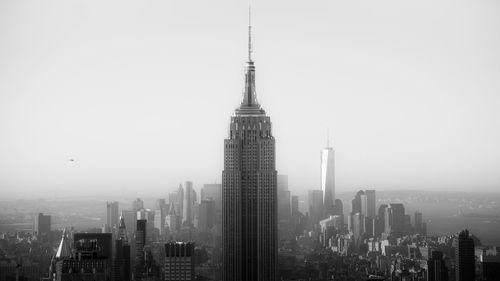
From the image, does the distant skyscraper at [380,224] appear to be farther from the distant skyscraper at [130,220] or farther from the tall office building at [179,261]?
the distant skyscraper at [130,220]

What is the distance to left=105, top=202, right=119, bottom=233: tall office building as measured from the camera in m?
16.2

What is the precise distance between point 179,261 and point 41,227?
1.97 meters

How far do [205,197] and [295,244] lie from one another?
→ 1.38 m

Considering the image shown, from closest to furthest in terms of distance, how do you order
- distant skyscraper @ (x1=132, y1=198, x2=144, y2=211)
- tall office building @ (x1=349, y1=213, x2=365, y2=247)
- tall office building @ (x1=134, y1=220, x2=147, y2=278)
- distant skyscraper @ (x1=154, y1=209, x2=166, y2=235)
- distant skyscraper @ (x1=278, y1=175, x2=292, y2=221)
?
distant skyscraper @ (x1=132, y1=198, x2=144, y2=211) < tall office building @ (x1=134, y1=220, x2=147, y2=278) < distant skyscraper @ (x1=154, y1=209, x2=166, y2=235) < distant skyscraper @ (x1=278, y1=175, x2=292, y2=221) < tall office building @ (x1=349, y1=213, x2=365, y2=247)

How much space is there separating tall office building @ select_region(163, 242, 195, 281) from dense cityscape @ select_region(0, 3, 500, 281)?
13 millimetres

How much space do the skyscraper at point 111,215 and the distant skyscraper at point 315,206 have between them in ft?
8.20

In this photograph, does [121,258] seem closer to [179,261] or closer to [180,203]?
[179,261]

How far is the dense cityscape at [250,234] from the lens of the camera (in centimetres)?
1598

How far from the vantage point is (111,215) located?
53.8 ft

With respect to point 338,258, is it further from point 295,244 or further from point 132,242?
point 132,242

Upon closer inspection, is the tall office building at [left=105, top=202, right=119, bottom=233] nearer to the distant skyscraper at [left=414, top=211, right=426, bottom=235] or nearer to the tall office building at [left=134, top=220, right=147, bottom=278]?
the tall office building at [left=134, top=220, right=147, bottom=278]

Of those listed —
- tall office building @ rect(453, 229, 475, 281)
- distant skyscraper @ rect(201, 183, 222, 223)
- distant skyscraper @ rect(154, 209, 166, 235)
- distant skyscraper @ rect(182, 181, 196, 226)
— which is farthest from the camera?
distant skyscraper @ rect(201, 183, 222, 223)

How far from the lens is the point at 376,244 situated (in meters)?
18.0

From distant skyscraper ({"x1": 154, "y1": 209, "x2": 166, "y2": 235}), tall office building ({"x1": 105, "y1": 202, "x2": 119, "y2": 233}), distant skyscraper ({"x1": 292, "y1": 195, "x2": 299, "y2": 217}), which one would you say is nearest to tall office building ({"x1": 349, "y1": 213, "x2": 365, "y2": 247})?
distant skyscraper ({"x1": 292, "y1": 195, "x2": 299, "y2": 217})
